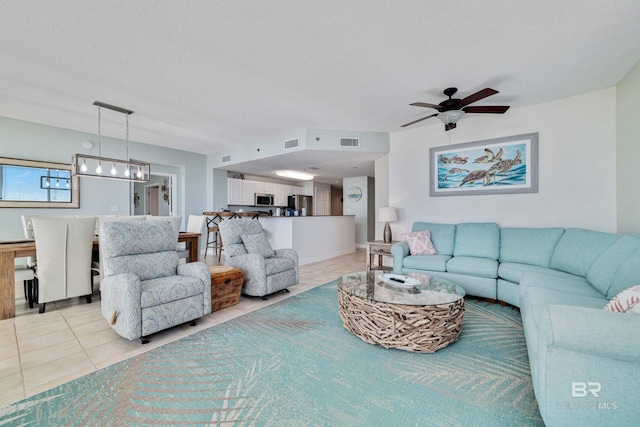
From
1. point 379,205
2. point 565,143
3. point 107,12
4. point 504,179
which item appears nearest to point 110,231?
point 107,12

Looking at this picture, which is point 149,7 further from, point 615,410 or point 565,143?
point 565,143

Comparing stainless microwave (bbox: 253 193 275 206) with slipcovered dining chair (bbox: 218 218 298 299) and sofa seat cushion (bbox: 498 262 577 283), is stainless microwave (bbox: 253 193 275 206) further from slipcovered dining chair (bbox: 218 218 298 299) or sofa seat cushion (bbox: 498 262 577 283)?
sofa seat cushion (bbox: 498 262 577 283)

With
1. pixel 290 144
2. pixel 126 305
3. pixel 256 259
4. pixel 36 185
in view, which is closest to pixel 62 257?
pixel 126 305

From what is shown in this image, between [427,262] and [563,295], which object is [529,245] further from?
[563,295]

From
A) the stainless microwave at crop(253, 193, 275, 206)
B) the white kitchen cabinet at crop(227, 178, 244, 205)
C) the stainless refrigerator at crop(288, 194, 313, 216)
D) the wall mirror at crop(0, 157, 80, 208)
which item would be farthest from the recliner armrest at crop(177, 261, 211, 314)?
the stainless refrigerator at crop(288, 194, 313, 216)

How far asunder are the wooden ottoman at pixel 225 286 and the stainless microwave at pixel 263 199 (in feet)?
16.7

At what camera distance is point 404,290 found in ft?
8.04

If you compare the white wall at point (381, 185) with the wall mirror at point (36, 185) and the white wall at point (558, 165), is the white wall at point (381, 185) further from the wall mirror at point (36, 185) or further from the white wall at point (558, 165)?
the wall mirror at point (36, 185)

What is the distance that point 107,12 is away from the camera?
2061 mm

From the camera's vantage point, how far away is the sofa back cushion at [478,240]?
357cm

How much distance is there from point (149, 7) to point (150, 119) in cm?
290

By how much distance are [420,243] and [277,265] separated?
212 cm

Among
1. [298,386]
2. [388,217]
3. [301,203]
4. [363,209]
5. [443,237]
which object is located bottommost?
[298,386]

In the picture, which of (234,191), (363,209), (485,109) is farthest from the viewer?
(363,209)
